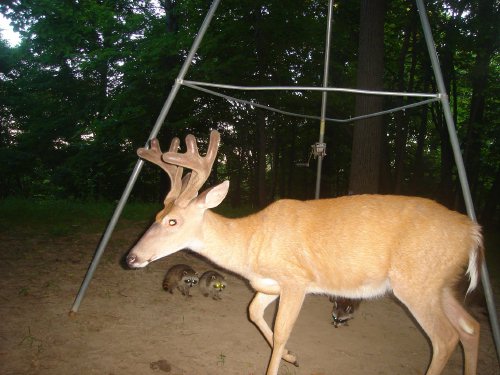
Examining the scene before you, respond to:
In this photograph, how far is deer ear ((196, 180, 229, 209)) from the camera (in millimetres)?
3775

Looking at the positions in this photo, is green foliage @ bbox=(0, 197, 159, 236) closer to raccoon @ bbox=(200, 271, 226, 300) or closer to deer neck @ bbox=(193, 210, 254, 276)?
raccoon @ bbox=(200, 271, 226, 300)

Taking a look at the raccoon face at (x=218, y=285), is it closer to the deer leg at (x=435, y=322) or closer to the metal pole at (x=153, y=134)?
the metal pole at (x=153, y=134)

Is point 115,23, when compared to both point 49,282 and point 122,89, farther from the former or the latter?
point 49,282

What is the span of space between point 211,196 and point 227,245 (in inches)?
20.9

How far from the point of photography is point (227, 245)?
387cm

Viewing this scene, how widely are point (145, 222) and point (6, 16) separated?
5.59 metres

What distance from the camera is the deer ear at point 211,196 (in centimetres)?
378

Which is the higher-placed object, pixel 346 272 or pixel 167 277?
pixel 346 272

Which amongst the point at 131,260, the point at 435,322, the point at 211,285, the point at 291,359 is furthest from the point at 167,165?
the point at 435,322

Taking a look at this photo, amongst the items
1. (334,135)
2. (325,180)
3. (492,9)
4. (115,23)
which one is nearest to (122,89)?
(115,23)

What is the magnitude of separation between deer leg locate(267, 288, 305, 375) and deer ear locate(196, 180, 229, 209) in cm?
111

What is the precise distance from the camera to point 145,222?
8.53m

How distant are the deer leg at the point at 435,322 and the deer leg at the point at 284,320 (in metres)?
1.04

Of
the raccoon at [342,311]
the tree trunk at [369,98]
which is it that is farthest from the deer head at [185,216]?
the tree trunk at [369,98]
